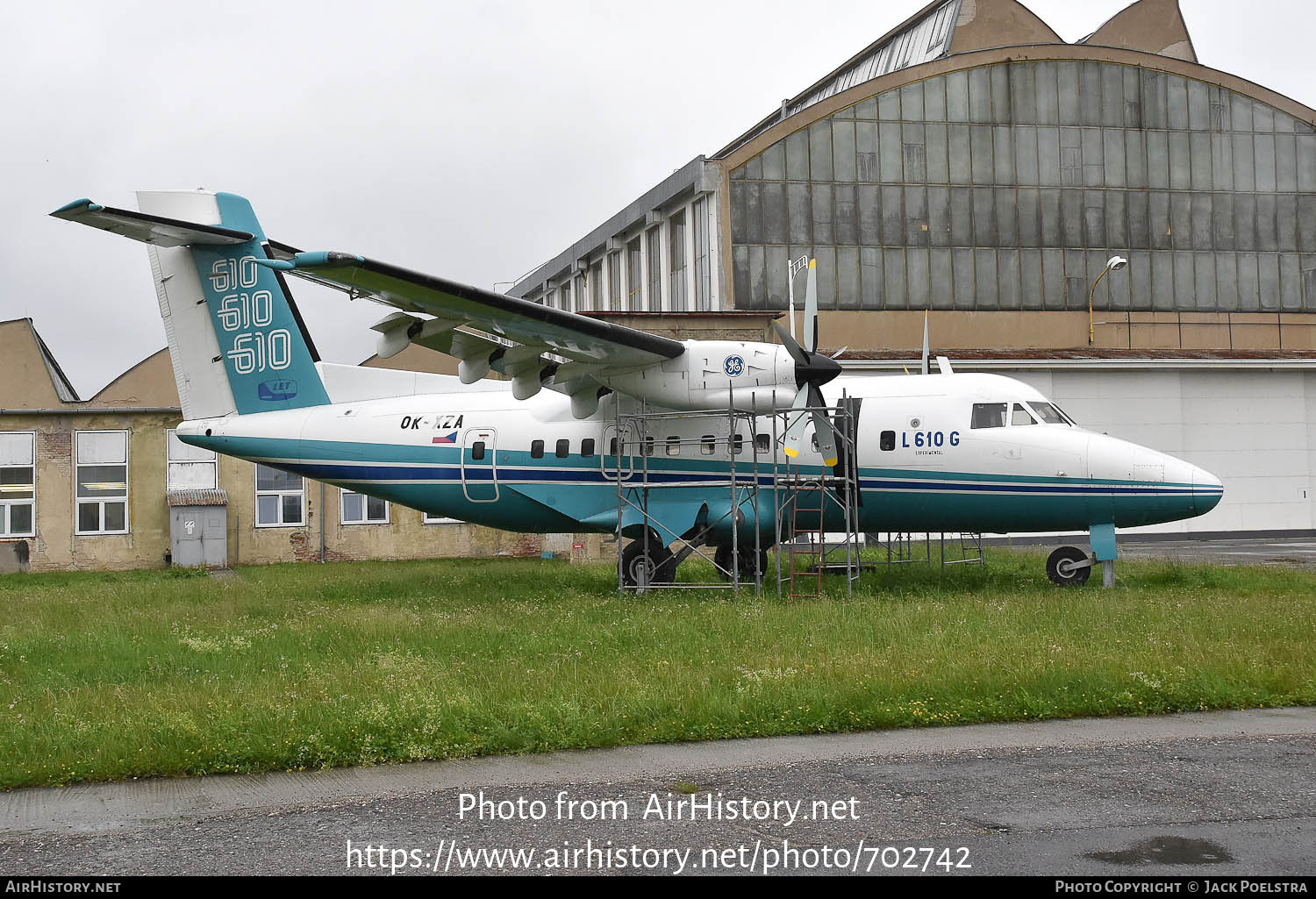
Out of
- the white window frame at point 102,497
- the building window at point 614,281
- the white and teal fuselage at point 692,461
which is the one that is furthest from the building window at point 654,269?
the white and teal fuselage at point 692,461

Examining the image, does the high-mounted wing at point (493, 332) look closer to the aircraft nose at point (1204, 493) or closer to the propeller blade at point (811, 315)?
the propeller blade at point (811, 315)

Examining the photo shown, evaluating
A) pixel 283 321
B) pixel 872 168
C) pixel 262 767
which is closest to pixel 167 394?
pixel 283 321

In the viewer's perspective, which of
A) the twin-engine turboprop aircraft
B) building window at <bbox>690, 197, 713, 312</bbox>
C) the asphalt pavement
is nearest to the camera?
the asphalt pavement

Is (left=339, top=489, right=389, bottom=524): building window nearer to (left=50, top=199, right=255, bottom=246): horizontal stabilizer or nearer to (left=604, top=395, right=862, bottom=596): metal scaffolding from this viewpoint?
(left=50, top=199, right=255, bottom=246): horizontal stabilizer

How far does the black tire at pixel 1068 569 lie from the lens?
59.0 feet

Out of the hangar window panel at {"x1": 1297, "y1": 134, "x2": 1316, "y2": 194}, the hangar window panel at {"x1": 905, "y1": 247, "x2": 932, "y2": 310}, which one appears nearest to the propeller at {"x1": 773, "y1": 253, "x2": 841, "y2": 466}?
the hangar window panel at {"x1": 905, "y1": 247, "x2": 932, "y2": 310}

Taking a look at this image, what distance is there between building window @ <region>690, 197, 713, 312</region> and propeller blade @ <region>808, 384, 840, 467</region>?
877 inches

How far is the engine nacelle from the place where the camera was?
16.9 metres

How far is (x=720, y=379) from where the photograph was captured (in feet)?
56.4

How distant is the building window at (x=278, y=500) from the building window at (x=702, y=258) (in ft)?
48.1

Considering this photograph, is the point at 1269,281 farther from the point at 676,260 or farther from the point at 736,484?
the point at 736,484

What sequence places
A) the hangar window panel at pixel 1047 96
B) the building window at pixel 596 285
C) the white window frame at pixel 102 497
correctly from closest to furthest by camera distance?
the white window frame at pixel 102 497, the hangar window panel at pixel 1047 96, the building window at pixel 596 285

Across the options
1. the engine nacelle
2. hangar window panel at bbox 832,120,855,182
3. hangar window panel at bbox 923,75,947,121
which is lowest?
the engine nacelle
